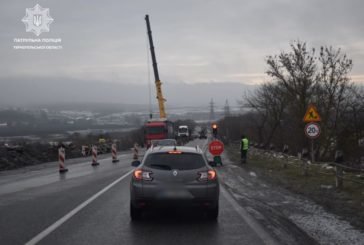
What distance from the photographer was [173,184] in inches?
379

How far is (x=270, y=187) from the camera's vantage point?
660 inches

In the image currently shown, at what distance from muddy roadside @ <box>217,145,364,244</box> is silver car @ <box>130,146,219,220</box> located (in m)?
1.23

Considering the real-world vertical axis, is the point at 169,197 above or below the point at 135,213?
above

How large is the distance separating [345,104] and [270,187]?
21941 mm

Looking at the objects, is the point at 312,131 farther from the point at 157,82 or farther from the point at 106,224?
the point at 157,82

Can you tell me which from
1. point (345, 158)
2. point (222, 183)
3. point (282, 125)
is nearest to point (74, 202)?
point (222, 183)

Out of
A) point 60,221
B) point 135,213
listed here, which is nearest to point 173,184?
point 135,213

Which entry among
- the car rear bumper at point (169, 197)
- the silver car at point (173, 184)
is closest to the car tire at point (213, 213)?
the silver car at point (173, 184)

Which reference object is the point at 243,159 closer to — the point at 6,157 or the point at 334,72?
the point at 334,72

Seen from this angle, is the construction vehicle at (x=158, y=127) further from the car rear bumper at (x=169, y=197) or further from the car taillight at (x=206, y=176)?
the car rear bumper at (x=169, y=197)

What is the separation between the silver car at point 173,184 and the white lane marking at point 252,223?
739 millimetres

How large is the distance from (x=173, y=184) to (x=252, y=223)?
64.7 inches

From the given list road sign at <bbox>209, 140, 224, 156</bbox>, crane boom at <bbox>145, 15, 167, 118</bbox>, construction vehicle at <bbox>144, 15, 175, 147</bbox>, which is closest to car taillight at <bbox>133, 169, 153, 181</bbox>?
road sign at <bbox>209, 140, 224, 156</bbox>

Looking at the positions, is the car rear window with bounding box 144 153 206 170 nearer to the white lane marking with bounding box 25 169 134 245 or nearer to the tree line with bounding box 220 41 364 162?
the white lane marking with bounding box 25 169 134 245
